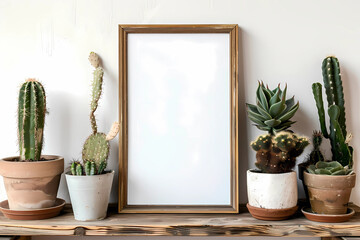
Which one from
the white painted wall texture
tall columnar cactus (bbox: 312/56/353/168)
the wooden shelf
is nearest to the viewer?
the wooden shelf

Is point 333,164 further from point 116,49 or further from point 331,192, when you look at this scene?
point 116,49

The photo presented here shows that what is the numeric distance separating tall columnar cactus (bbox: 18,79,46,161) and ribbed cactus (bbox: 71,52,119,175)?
0.16 metres

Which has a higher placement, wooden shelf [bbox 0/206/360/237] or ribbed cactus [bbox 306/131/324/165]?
ribbed cactus [bbox 306/131/324/165]

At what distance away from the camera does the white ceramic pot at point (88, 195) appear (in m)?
1.13

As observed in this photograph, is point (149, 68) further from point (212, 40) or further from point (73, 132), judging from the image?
point (73, 132)

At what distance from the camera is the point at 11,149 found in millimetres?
1339

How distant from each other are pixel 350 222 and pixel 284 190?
0.23 metres

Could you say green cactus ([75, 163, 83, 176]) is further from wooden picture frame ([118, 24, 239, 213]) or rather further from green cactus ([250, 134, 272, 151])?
green cactus ([250, 134, 272, 151])

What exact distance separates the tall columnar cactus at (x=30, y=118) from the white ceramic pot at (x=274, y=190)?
2.40ft

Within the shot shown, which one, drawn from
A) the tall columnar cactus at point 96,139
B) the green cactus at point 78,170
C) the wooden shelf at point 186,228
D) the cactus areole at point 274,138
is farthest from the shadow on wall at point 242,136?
the green cactus at point 78,170

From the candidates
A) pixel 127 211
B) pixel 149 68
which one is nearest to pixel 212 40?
pixel 149 68

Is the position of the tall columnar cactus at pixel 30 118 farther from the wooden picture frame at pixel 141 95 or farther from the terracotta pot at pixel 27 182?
the wooden picture frame at pixel 141 95

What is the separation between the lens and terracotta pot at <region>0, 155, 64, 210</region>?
1146 millimetres

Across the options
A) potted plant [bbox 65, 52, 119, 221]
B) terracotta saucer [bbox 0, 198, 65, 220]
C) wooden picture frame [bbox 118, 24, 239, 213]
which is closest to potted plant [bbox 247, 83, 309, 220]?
wooden picture frame [bbox 118, 24, 239, 213]
